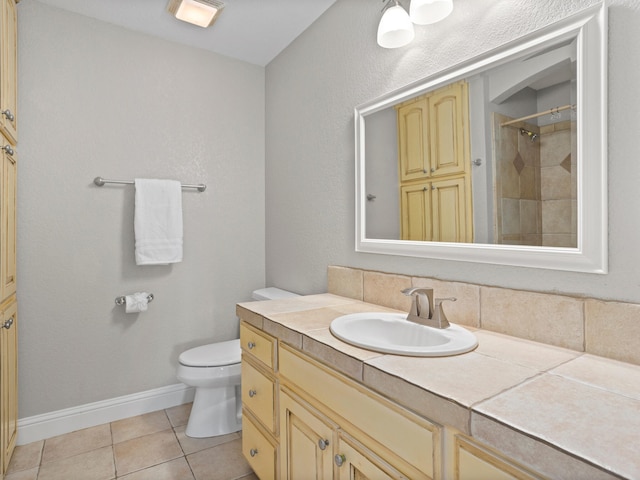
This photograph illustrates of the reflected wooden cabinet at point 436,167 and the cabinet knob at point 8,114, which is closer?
the reflected wooden cabinet at point 436,167

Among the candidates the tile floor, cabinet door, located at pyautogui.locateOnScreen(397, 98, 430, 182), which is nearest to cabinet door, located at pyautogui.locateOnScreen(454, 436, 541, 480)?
cabinet door, located at pyautogui.locateOnScreen(397, 98, 430, 182)

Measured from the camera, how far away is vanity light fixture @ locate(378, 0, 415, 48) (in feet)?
4.70

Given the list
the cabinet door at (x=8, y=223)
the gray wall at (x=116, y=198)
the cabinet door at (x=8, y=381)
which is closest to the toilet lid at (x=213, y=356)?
the gray wall at (x=116, y=198)

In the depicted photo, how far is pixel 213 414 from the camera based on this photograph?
2.05 metres

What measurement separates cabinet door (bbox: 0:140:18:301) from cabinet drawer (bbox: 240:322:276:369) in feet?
3.38

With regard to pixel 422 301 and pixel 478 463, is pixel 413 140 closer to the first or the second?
pixel 422 301

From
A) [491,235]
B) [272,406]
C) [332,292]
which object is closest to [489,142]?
[491,235]

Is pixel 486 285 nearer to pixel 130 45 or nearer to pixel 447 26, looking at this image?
pixel 447 26

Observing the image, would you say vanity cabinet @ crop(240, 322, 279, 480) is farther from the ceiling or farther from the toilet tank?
the ceiling

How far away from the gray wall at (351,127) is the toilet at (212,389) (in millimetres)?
645

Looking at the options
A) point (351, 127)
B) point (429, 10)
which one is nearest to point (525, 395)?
Result: point (429, 10)

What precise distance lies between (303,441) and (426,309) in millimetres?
598

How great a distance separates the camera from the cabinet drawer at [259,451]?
1.41 meters

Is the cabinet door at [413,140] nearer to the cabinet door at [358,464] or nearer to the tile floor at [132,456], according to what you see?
the cabinet door at [358,464]
